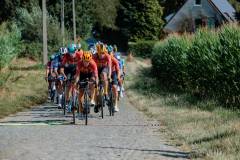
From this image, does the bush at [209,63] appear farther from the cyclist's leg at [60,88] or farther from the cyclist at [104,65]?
the cyclist's leg at [60,88]

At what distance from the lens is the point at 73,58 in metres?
19.7

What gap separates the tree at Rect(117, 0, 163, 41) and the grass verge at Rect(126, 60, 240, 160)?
63.7 metres

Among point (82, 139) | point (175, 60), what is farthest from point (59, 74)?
point (175, 60)

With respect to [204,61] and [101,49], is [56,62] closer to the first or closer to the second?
[101,49]

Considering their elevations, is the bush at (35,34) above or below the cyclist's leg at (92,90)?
above

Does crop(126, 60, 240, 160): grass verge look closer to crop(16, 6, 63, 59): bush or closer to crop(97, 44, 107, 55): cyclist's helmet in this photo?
crop(97, 44, 107, 55): cyclist's helmet

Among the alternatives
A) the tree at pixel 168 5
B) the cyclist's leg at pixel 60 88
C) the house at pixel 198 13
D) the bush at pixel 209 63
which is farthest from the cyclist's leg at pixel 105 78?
the tree at pixel 168 5

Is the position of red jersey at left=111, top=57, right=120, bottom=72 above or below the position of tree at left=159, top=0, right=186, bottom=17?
below

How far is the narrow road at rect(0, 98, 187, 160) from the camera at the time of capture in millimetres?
11521

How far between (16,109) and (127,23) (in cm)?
6929

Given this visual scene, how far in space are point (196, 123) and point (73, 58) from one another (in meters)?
5.38

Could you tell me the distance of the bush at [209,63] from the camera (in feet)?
63.6

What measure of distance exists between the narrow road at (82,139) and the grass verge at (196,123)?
35 centimetres

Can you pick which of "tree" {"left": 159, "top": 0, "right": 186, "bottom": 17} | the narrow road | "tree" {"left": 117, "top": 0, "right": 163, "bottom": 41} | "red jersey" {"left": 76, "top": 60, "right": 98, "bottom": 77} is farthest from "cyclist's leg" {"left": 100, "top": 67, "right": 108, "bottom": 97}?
"tree" {"left": 159, "top": 0, "right": 186, "bottom": 17}
